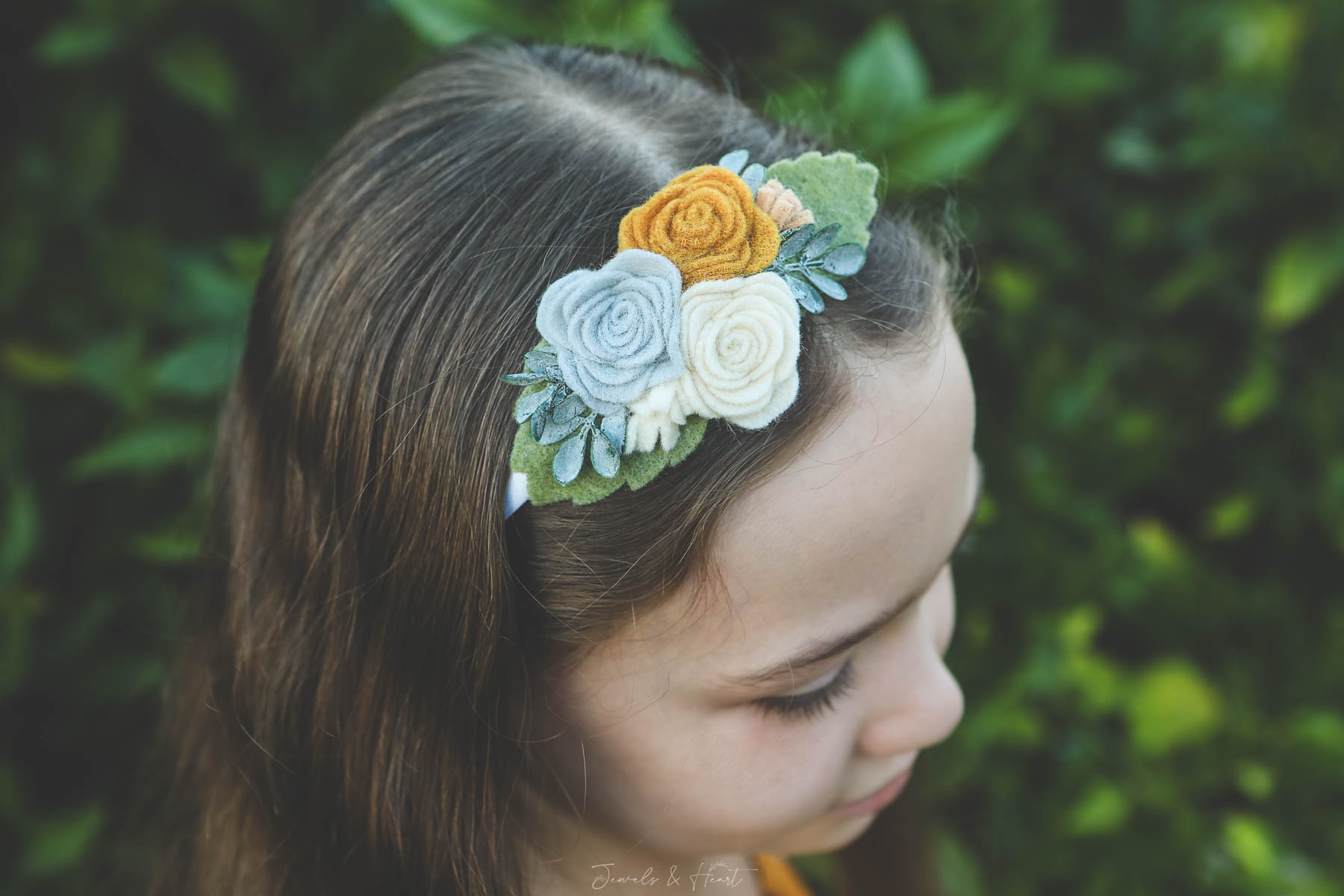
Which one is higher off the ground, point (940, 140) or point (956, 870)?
point (940, 140)

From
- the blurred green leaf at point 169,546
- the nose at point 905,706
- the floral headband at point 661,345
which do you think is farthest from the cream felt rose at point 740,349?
the blurred green leaf at point 169,546

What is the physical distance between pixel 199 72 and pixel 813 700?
1603 mm

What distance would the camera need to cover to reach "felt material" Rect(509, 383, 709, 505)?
36.5 inches

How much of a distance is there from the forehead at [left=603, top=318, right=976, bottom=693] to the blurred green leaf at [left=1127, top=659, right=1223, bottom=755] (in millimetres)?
1511

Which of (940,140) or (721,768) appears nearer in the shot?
(721,768)

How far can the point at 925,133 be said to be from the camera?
177cm

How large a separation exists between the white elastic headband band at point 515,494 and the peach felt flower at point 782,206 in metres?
0.35

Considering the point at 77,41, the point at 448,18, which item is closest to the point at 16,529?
the point at 77,41

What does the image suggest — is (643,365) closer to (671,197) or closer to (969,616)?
(671,197)

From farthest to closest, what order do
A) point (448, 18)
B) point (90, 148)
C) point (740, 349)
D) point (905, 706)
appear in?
1. point (90, 148)
2. point (448, 18)
3. point (905, 706)
4. point (740, 349)

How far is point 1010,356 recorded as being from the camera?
2.27m

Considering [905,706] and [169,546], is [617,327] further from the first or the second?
[169,546]

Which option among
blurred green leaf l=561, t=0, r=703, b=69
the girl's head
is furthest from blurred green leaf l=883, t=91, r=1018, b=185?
the girl's head

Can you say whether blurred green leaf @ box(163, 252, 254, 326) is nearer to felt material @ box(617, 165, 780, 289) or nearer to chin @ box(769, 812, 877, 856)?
felt material @ box(617, 165, 780, 289)
